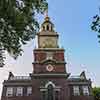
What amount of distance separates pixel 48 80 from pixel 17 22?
25395mm

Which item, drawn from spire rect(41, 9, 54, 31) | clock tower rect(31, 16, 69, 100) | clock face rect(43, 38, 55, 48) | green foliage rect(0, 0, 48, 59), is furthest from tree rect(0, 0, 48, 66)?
spire rect(41, 9, 54, 31)

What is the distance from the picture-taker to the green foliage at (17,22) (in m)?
11.7

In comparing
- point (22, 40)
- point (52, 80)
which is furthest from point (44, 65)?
point (22, 40)

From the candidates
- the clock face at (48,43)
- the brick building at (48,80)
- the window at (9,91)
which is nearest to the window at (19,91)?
the brick building at (48,80)

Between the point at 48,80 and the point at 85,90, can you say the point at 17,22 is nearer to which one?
the point at 48,80

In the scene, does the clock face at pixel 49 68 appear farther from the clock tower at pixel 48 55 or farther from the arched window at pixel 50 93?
the arched window at pixel 50 93

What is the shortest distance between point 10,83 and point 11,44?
28.0 metres

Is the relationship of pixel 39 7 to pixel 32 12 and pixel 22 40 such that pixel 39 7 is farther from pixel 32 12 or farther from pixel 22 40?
pixel 22 40

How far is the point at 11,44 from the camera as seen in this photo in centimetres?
1298

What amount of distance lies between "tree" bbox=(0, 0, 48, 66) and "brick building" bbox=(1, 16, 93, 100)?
23606 mm

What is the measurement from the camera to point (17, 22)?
12.1m

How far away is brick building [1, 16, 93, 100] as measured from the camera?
36438mm

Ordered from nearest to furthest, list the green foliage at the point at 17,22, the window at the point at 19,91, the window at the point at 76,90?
the green foliage at the point at 17,22
the window at the point at 19,91
the window at the point at 76,90

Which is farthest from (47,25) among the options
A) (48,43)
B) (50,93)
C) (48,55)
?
(50,93)
